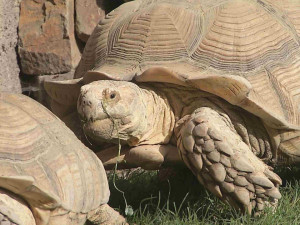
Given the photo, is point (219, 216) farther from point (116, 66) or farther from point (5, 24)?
point (5, 24)

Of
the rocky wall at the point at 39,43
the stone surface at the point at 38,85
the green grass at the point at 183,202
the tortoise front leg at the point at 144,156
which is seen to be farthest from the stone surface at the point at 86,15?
the tortoise front leg at the point at 144,156

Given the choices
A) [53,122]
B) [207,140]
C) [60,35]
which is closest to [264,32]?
[207,140]

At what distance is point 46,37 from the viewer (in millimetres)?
5699

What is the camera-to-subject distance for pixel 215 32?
4266mm

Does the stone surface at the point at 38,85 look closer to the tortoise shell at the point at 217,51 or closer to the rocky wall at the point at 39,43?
the rocky wall at the point at 39,43

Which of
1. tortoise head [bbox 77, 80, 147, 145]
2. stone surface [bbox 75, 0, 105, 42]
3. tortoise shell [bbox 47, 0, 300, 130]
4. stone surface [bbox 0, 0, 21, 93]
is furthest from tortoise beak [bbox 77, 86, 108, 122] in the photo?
stone surface [bbox 75, 0, 105, 42]

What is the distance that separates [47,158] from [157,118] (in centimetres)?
112

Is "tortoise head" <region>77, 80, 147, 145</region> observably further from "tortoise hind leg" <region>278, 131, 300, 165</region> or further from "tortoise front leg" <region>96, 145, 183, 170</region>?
"tortoise hind leg" <region>278, 131, 300, 165</region>

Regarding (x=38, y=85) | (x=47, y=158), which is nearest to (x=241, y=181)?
(x=47, y=158)

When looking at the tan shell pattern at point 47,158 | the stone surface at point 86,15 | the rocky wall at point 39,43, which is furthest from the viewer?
the stone surface at point 86,15

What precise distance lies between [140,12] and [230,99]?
93 centimetres

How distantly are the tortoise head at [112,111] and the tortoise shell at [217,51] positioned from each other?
19 centimetres

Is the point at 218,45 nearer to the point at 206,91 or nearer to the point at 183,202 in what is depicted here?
the point at 206,91

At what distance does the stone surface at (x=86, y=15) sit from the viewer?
19.0 ft
